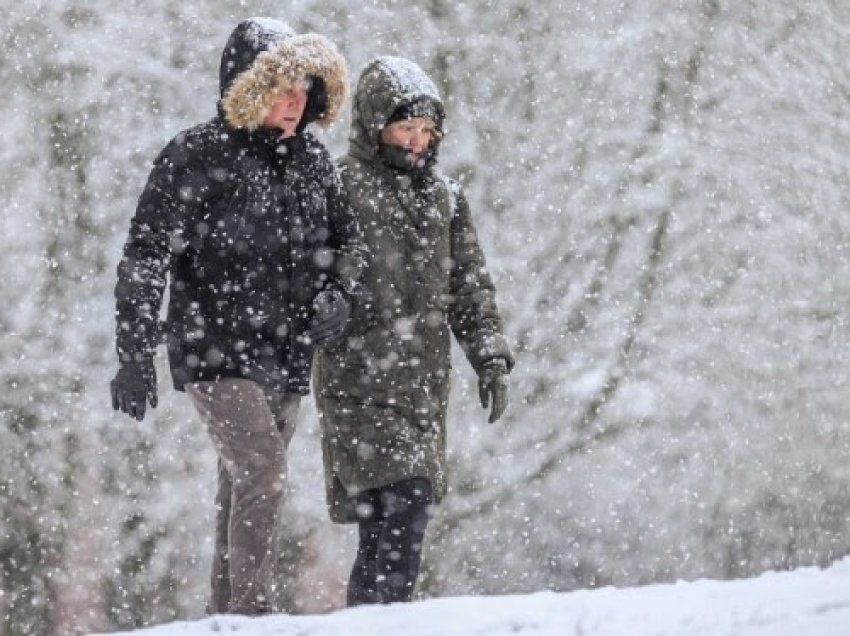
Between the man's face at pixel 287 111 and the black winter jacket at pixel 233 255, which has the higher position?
the man's face at pixel 287 111

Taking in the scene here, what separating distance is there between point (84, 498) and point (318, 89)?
246cm

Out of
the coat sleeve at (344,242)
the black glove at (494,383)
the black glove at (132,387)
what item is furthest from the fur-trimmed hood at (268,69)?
the black glove at (494,383)

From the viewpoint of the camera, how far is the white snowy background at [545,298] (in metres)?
5.91

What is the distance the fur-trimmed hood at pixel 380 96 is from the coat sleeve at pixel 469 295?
0.31 metres

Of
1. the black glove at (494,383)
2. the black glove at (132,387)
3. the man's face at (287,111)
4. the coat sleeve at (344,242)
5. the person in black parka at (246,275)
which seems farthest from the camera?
the black glove at (494,383)

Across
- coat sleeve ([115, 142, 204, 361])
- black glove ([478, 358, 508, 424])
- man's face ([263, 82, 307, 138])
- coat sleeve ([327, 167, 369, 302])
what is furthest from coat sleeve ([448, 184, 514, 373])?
coat sleeve ([115, 142, 204, 361])

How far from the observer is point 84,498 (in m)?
5.91

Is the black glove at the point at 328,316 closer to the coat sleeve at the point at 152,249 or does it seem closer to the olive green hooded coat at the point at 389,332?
the olive green hooded coat at the point at 389,332

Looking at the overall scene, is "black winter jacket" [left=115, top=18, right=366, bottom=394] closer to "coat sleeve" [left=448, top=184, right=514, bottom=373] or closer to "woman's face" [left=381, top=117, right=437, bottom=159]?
"woman's face" [left=381, top=117, right=437, bottom=159]

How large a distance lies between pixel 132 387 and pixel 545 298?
3120 mm

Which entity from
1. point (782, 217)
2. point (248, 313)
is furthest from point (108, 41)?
point (782, 217)

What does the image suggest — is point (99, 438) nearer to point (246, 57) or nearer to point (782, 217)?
point (246, 57)

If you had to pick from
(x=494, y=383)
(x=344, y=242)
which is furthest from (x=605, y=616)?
(x=344, y=242)

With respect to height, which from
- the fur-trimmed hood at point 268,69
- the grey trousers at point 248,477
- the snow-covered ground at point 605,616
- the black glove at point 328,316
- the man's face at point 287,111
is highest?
the fur-trimmed hood at point 268,69
